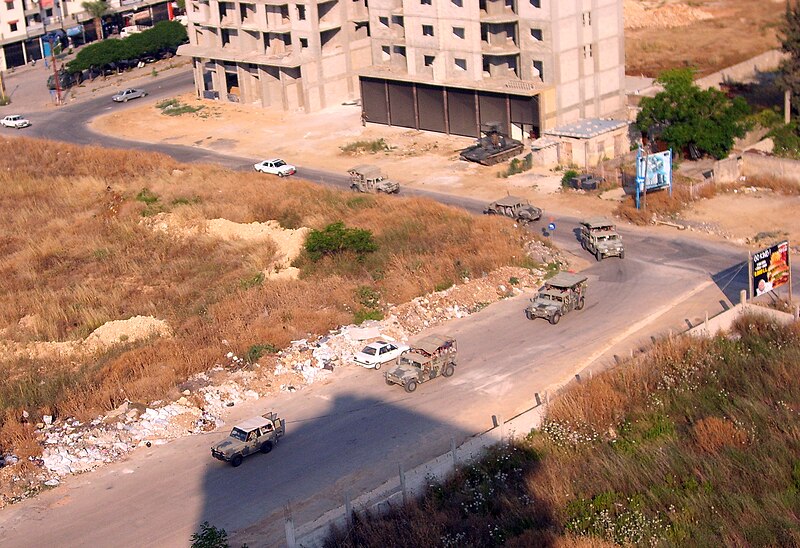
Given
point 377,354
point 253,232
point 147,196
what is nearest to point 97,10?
point 147,196

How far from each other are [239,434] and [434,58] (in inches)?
1833

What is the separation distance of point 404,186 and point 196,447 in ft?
106

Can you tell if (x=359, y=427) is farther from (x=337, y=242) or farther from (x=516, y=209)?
(x=516, y=209)

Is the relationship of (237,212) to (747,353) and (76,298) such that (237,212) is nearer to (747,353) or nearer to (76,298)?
(76,298)

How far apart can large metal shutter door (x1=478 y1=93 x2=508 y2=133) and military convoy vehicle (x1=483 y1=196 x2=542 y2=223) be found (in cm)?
1670

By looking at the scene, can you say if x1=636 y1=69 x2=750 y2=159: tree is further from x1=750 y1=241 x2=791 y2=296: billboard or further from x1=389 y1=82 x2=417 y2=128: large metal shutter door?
x1=750 y1=241 x2=791 y2=296: billboard

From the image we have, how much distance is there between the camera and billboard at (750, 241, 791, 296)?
1531 inches

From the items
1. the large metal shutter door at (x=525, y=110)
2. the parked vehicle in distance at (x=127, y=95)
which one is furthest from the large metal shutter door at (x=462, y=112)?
the parked vehicle in distance at (x=127, y=95)

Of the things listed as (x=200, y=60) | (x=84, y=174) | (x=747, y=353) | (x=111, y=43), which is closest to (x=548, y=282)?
(x=747, y=353)

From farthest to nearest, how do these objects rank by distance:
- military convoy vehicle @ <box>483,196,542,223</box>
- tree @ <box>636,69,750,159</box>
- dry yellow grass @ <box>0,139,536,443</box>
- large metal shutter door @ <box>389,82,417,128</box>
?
large metal shutter door @ <box>389,82,417,128</box> < tree @ <box>636,69,750,159</box> < military convoy vehicle @ <box>483,196,542,223</box> < dry yellow grass @ <box>0,139,536,443</box>

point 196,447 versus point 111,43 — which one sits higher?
point 111,43

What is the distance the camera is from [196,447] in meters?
32.0

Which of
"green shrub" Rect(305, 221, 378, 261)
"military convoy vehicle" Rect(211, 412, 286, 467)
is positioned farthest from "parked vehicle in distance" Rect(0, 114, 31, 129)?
"military convoy vehicle" Rect(211, 412, 286, 467)

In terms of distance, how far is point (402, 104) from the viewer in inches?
2955
